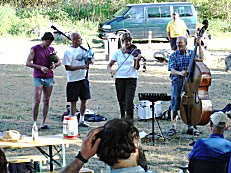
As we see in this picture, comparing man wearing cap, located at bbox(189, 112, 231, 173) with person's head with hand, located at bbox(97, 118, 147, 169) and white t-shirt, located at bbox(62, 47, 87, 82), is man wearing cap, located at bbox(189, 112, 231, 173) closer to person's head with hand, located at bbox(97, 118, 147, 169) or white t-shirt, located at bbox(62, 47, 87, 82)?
person's head with hand, located at bbox(97, 118, 147, 169)

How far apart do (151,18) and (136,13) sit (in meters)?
0.69

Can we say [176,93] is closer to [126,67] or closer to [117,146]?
[126,67]

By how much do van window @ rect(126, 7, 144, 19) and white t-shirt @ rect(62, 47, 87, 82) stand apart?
15402mm

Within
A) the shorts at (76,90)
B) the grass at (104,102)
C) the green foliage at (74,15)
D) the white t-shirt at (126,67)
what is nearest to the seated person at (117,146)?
the grass at (104,102)

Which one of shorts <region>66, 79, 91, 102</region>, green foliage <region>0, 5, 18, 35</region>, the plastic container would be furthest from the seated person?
green foliage <region>0, 5, 18, 35</region>

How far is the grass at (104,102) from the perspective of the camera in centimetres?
777

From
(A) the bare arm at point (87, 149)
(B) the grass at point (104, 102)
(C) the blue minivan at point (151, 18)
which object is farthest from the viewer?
(C) the blue minivan at point (151, 18)

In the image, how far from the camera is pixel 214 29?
93.7ft

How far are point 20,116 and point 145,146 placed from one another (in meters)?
3.16

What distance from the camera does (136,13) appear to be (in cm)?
2444

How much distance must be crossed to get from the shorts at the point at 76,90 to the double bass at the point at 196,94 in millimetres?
1615

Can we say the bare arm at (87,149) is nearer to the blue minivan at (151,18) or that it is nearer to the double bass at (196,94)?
the double bass at (196,94)

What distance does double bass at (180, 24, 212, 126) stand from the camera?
8062mm

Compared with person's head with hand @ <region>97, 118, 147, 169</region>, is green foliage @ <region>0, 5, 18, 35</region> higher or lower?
higher
